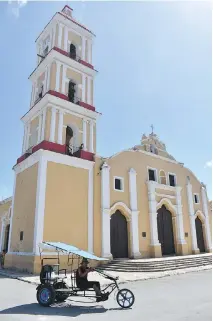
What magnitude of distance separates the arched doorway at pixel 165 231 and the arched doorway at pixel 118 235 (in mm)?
3530

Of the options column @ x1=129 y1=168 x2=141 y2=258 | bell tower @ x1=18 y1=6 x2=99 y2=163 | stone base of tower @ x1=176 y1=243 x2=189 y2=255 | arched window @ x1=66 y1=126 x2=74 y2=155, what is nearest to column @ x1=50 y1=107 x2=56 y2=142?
bell tower @ x1=18 y1=6 x2=99 y2=163

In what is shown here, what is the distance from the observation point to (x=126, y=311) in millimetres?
6879

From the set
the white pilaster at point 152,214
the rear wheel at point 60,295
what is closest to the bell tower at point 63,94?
→ the white pilaster at point 152,214

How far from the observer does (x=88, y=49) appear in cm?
2291

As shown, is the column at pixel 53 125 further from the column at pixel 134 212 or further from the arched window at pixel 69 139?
the column at pixel 134 212

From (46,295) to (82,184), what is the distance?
1031 cm

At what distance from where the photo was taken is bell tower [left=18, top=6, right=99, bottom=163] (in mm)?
18062

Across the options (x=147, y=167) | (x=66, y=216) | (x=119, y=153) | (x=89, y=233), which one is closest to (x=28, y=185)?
(x=66, y=216)

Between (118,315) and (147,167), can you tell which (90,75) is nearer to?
(147,167)

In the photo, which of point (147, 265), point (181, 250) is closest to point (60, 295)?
point (147, 265)

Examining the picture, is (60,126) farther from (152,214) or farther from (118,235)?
(152,214)

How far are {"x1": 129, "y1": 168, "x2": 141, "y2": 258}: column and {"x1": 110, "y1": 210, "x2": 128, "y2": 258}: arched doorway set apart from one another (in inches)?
21.9

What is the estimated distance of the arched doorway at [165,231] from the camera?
2120 centimetres

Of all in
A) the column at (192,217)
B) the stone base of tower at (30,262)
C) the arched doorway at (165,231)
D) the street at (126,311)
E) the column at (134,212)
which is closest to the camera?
the street at (126,311)
